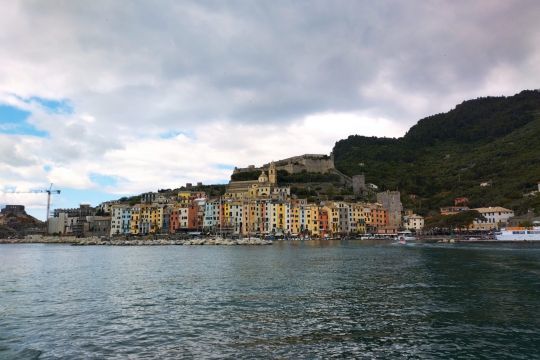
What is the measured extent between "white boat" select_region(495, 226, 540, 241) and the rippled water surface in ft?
180

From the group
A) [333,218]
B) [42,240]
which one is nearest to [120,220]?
[42,240]

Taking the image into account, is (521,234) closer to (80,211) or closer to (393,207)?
(393,207)

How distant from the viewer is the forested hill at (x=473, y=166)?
118m

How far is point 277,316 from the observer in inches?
727

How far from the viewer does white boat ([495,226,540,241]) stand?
7925 centimetres

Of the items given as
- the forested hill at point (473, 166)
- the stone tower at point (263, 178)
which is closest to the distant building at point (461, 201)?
the forested hill at point (473, 166)

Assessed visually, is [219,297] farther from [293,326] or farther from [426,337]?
→ [426,337]

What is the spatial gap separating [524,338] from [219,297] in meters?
14.4

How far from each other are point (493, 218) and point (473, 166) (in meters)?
55.4

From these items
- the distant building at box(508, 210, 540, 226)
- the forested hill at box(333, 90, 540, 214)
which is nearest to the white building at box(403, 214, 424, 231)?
the forested hill at box(333, 90, 540, 214)

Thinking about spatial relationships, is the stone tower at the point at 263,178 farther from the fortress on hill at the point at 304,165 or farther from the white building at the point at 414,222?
the white building at the point at 414,222

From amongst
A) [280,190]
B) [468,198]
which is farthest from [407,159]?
[280,190]

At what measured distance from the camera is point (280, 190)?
5022 inches

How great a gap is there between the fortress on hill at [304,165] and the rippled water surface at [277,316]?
118m
